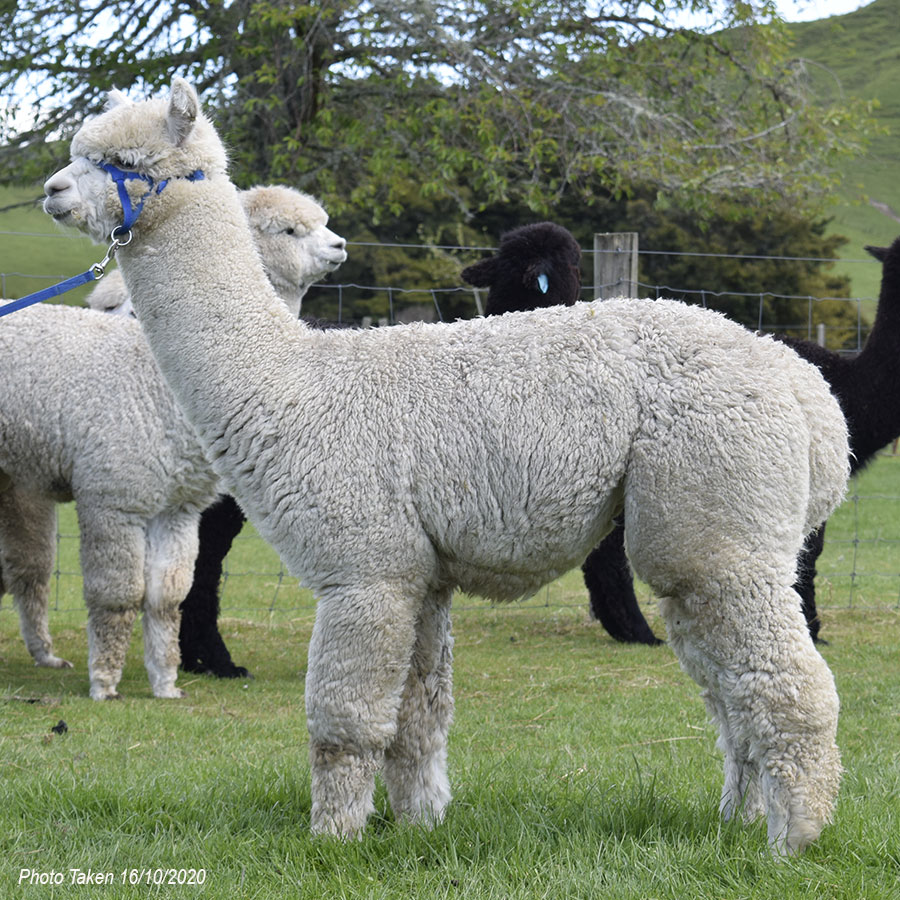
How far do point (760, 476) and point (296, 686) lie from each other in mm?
3564

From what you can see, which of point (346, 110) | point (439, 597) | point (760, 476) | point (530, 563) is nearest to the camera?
point (760, 476)

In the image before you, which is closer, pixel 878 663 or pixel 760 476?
pixel 760 476

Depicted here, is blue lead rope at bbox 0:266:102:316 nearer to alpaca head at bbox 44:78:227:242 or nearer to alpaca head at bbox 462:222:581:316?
alpaca head at bbox 44:78:227:242

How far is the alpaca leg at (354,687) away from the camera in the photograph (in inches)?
108

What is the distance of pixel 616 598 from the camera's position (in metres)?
6.70

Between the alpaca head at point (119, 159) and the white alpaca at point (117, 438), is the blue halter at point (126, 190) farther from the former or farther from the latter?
the white alpaca at point (117, 438)

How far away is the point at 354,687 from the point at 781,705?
3.21 ft

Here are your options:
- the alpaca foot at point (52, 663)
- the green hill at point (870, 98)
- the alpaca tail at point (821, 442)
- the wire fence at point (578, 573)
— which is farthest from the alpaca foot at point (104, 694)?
the green hill at point (870, 98)

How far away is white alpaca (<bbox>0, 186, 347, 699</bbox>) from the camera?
5113 millimetres

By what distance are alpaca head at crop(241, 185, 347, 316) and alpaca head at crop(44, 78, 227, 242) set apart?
6.70ft

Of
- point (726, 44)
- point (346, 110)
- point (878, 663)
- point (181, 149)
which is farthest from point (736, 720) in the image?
point (726, 44)

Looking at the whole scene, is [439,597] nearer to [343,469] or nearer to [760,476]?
[343,469]

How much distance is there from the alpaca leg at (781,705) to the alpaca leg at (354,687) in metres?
0.70

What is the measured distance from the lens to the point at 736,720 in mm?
2654
